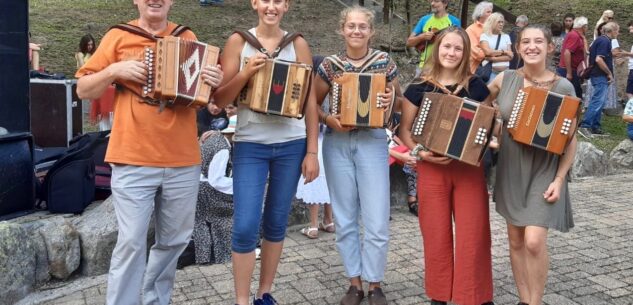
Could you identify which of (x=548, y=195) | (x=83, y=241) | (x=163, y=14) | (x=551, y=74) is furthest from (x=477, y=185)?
(x=83, y=241)

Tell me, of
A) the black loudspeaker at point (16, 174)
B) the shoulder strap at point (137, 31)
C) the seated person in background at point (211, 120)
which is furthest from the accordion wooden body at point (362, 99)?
the black loudspeaker at point (16, 174)

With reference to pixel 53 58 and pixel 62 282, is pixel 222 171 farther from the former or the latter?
pixel 53 58

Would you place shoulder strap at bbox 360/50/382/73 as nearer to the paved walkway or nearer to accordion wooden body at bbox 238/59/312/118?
accordion wooden body at bbox 238/59/312/118

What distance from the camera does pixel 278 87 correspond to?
3686mm

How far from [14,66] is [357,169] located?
3150 millimetres

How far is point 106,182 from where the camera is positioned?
5973 millimetres

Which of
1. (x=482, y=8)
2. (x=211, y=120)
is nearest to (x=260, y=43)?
(x=211, y=120)

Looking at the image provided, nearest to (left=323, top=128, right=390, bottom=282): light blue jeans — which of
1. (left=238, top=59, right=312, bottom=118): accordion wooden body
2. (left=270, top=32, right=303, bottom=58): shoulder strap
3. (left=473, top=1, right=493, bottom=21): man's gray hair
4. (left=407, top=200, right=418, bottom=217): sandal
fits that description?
(left=238, top=59, right=312, bottom=118): accordion wooden body

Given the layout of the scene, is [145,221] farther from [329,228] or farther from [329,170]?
[329,228]

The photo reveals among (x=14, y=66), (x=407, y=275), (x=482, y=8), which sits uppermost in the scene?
(x=482, y=8)

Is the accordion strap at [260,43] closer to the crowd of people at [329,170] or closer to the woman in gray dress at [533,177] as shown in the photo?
the crowd of people at [329,170]

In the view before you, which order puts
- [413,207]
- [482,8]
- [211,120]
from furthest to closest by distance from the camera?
[482,8], [413,207], [211,120]

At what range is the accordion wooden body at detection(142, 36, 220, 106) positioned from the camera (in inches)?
131

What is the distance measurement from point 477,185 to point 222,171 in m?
2.12
